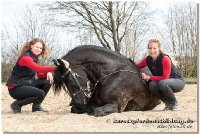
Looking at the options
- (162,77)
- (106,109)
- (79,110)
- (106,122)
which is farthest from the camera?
(162,77)

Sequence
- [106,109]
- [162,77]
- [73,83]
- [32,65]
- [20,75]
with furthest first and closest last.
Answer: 1. [20,75]
2. [162,77]
3. [32,65]
4. [73,83]
5. [106,109]

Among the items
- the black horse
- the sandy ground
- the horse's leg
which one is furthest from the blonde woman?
the horse's leg

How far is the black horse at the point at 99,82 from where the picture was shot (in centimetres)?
679

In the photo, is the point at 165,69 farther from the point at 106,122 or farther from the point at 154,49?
the point at 106,122

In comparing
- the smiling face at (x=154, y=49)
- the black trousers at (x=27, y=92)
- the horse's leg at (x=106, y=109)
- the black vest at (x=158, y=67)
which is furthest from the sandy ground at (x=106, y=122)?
the smiling face at (x=154, y=49)

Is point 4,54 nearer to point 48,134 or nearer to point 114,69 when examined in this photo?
point 114,69

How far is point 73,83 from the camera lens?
6.79 m

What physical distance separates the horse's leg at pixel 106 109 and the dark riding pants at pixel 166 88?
2.91ft

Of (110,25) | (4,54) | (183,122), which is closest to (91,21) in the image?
(110,25)

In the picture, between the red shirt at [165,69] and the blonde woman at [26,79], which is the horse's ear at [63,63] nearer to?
the blonde woman at [26,79]

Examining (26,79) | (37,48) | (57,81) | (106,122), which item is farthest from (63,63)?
(106,122)

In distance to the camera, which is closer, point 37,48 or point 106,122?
point 106,122

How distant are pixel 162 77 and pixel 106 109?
4.07 ft

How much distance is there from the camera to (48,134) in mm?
5332
